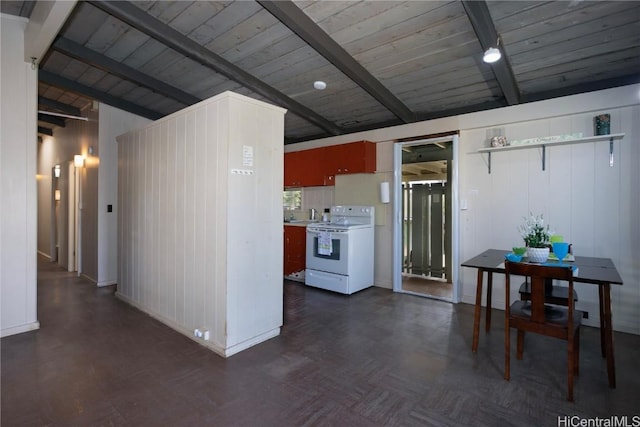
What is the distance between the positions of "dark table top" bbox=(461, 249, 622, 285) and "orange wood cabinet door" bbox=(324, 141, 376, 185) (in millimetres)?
2129

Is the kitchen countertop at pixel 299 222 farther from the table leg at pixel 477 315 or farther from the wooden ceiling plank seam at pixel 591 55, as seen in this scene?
the wooden ceiling plank seam at pixel 591 55

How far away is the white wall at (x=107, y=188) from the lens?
4.82m

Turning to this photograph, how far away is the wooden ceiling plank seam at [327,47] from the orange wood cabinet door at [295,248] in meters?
2.28

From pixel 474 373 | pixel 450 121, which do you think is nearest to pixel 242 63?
pixel 450 121

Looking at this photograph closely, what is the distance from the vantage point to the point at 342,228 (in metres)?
4.25

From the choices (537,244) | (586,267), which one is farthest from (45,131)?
(586,267)

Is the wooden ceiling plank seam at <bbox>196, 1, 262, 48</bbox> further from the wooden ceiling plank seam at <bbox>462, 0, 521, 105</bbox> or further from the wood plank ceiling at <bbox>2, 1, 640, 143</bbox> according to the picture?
the wooden ceiling plank seam at <bbox>462, 0, 521, 105</bbox>

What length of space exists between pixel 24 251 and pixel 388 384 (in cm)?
350

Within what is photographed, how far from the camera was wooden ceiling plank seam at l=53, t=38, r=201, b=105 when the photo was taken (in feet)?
11.3

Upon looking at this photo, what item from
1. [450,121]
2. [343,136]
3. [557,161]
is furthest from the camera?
[343,136]

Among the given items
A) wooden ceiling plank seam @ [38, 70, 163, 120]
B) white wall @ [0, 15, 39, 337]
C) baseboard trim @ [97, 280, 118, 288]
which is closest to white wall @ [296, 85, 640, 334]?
white wall @ [0, 15, 39, 337]

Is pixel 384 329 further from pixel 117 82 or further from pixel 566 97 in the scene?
pixel 117 82

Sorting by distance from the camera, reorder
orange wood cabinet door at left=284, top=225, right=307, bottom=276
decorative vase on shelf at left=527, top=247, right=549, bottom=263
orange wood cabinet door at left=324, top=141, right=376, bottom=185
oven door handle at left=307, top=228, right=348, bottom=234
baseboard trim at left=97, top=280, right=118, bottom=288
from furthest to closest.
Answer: orange wood cabinet door at left=284, top=225, right=307, bottom=276 → baseboard trim at left=97, top=280, right=118, bottom=288 → orange wood cabinet door at left=324, top=141, right=376, bottom=185 → oven door handle at left=307, top=228, right=348, bottom=234 → decorative vase on shelf at left=527, top=247, right=549, bottom=263

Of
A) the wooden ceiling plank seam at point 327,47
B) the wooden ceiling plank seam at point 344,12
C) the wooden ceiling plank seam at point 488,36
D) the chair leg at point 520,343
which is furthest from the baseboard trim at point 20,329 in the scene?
the wooden ceiling plank seam at point 488,36
